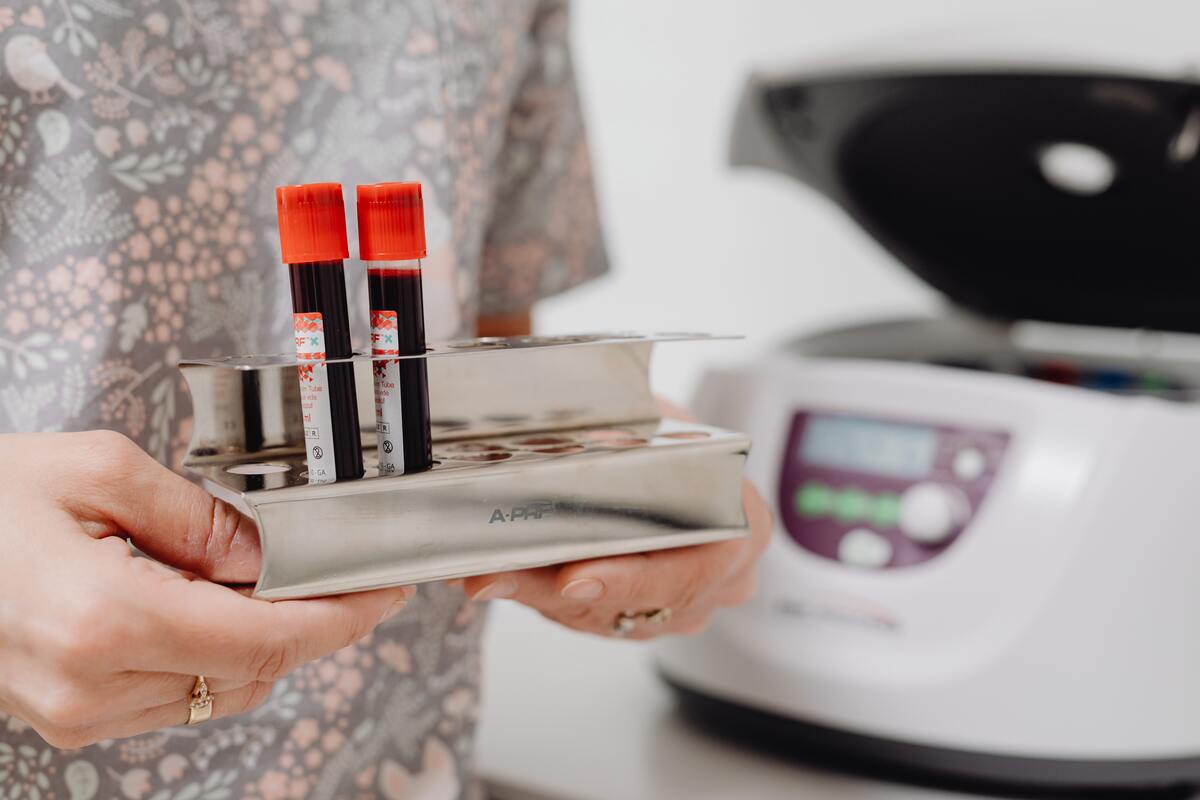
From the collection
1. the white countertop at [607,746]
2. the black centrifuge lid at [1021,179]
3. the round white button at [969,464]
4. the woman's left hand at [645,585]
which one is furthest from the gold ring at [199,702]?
the black centrifuge lid at [1021,179]

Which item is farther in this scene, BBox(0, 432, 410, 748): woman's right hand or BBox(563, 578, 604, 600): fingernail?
BBox(563, 578, 604, 600): fingernail

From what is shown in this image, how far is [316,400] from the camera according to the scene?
0.39m

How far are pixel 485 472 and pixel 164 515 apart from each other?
4.4 inches

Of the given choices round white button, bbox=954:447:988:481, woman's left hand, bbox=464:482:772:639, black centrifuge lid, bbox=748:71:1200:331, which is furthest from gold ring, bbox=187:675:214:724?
black centrifuge lid, bbox=748:71:1200:331

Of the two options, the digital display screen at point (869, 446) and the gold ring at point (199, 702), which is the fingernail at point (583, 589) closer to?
the gold ring at point (199, 702)

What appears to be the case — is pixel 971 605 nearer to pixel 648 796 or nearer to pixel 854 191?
pixel 648 796

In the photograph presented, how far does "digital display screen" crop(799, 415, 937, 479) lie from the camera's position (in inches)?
27.6

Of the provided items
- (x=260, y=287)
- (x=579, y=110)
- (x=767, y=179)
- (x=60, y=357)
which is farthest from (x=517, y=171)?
(x=767, y=179)

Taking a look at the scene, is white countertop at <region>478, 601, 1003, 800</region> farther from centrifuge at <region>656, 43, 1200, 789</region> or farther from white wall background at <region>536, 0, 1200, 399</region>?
white wall background at <region>536, 0, 1200, 399</region>

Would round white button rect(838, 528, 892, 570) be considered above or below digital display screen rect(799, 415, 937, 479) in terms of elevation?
below

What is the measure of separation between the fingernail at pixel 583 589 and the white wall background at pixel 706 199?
752 millimetres

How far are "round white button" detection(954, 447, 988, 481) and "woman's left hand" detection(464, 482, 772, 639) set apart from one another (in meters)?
0.17

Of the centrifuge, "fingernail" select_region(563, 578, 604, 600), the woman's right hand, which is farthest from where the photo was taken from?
the centrifuge

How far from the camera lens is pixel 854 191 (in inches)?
35.4
